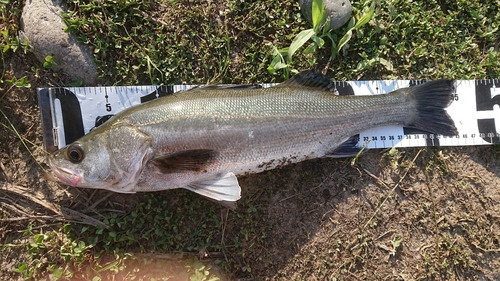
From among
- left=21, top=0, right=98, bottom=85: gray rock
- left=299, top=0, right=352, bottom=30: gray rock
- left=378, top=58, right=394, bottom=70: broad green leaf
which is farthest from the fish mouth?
left=378, top=58, right=394, bottom=70: broad green leaf

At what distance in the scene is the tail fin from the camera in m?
4.11

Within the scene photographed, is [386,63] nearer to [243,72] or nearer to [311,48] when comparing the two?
[311,48]

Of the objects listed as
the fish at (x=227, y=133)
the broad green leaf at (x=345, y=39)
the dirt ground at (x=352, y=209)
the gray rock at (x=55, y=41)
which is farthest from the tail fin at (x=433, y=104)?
the gray rock at (x=55, y=41)

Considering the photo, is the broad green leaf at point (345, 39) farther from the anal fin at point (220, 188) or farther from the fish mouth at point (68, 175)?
the fish mouth at point (68, 175)

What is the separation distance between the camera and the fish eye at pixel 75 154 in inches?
136

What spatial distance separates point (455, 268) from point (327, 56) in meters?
2.89

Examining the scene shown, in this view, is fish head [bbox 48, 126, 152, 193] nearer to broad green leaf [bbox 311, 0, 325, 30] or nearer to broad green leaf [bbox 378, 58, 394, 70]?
broad green leaf [bbox 311, 0, 325, 30]

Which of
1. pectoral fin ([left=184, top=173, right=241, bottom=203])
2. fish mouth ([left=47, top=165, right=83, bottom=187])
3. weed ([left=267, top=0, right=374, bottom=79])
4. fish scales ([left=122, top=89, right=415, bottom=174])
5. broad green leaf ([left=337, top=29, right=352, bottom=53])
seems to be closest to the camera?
fish mouth ([left=47, top=165, right=83, bottom=187])

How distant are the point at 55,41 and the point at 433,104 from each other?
13.9ft

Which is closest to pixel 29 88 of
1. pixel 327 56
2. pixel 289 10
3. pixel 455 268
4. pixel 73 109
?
pixel 73 109

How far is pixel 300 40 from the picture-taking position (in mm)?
4148

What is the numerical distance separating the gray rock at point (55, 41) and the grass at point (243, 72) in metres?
0.11

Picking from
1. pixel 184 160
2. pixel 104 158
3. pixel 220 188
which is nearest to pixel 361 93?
pixel 220 188

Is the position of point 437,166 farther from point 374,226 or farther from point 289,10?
point 289,10
